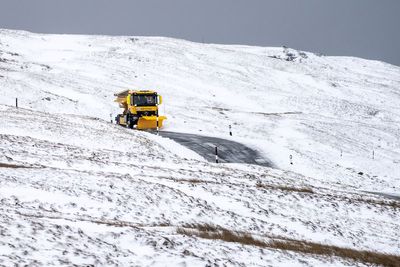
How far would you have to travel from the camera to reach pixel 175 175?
19656mm

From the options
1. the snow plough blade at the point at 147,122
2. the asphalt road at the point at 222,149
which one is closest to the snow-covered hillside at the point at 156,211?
the asphalt road at the point at 222,149

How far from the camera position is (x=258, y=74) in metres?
89.4

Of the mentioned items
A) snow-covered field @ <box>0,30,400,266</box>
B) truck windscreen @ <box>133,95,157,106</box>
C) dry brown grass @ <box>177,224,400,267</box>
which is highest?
truck windscreen @ <box>133,95,157,106</box>

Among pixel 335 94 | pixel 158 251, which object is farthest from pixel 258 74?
pixel 158 251

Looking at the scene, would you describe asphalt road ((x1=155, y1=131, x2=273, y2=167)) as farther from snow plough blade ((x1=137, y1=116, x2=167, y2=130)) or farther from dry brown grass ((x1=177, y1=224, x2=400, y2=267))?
dry brown grass ((x1=177, y1=224, x2=400, y2=267))

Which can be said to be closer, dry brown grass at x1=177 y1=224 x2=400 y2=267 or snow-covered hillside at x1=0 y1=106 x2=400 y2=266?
snow-covered hillside at x1=0 y1=106 x2=400 y2=266

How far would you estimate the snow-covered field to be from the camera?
10.0m

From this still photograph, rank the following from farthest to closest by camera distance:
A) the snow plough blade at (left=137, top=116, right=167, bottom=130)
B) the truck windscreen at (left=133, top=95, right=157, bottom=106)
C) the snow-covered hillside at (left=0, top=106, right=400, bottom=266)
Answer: the truck windscreen at (left=133, top=95, right=157, bottom=106) < the snow plough blade at (left=137, top=116, right=167, bottom=130) < the snow-covered hillside at (left=0, top=106, right=400, bottom=266)

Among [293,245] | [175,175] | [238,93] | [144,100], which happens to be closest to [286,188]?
[175,175]

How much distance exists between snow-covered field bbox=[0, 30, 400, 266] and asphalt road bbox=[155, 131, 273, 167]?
1.61 metres

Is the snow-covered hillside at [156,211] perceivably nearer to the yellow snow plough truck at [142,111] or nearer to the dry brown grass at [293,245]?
the dry brown grass at [293,245]

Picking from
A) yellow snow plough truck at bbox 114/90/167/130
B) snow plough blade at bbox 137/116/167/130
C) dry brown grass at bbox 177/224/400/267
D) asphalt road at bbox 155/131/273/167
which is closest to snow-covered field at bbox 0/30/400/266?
dry brown grass at bbox 177/224/400/267

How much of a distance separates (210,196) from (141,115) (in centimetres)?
2239

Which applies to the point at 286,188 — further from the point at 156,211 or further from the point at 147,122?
the point at 147,122
